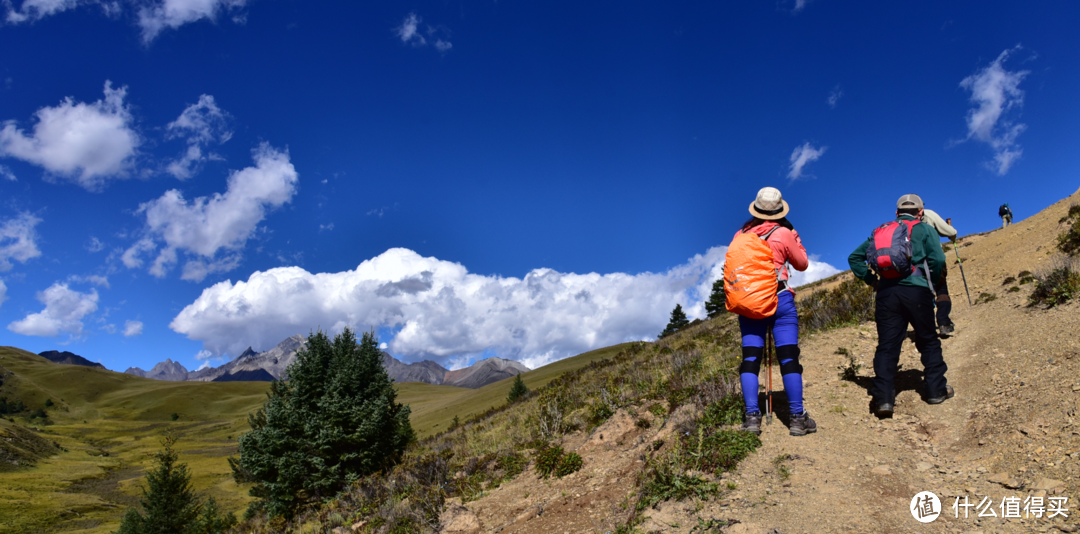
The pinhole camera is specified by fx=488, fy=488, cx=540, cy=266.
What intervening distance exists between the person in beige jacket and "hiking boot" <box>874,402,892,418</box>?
1.95 m

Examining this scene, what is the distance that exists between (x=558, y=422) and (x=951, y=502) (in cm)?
632

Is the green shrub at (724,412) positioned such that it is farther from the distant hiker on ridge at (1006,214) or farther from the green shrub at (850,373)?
the distant hiker on ridge at (1006,214)

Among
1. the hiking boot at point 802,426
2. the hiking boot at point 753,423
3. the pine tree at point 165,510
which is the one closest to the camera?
the hiking boot at point 802,426

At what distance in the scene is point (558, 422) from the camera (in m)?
9.55

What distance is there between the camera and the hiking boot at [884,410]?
226 inches

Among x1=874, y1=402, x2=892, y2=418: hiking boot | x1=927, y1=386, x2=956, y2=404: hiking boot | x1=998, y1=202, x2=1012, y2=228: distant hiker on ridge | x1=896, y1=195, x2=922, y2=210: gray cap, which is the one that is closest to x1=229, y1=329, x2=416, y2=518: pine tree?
x1=874, y1=402, x2=892, y2=418: hiking boot

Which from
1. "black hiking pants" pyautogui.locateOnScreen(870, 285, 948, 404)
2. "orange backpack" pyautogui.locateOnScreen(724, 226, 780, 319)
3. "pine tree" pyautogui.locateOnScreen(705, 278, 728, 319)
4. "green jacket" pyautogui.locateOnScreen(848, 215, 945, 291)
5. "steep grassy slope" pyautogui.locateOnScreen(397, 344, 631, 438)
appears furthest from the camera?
"steep grassy slope" pyautogui.locateOnScreen(397, 344, 631, 438)

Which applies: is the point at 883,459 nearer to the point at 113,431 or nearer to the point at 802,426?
the point at 802,426

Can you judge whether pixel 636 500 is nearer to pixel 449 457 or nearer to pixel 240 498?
pixel 449 457

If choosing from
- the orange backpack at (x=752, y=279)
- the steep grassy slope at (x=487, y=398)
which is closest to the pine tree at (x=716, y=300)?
the steep grassy slope at (x=487, y=398)

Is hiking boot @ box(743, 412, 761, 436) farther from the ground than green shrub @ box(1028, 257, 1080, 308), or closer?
closer

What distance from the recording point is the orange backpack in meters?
5.36

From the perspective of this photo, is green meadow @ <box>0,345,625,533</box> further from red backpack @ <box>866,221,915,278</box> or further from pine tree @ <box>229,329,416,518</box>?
red backpack @ <box>866,221,915,278</box>

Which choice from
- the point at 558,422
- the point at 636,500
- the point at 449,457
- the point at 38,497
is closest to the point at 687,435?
the point at 636,500
